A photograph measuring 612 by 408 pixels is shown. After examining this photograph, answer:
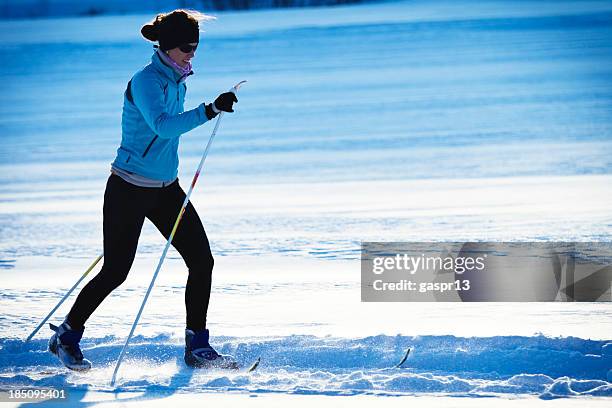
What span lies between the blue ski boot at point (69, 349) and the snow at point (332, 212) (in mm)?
65

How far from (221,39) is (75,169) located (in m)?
13.6

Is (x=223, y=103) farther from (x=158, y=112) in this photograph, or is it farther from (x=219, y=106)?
(x=158, y=112)

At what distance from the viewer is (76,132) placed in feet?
40.0

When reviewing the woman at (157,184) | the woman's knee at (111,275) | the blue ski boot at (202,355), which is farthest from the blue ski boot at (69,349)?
the blue ski boot at (202,355)

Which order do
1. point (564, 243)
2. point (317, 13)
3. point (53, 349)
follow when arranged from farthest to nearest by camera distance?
point (317, 13) < point (564, 243) < point (53, 349)

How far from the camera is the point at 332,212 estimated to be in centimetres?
725

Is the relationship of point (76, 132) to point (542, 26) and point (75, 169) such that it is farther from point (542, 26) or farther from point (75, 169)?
point (542, 26)

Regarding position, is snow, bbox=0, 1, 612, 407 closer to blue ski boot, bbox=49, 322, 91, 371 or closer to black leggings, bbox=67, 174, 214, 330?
blue ski boot, bbox=49, 322, 91, 371

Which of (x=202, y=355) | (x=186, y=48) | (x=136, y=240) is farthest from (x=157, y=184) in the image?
(x=202, y=355)

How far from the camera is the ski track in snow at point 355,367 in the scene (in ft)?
11.7

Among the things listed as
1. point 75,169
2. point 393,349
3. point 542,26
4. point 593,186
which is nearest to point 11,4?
point 542,26

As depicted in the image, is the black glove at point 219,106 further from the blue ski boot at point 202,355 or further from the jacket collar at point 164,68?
the blue ski boot at point 202,355

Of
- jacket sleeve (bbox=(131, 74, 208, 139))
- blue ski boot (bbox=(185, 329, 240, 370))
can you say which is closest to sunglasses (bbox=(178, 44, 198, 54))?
jacket sleeve (bbox=(131, 74, 208, 139))

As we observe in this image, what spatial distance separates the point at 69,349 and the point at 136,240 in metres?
0.49
